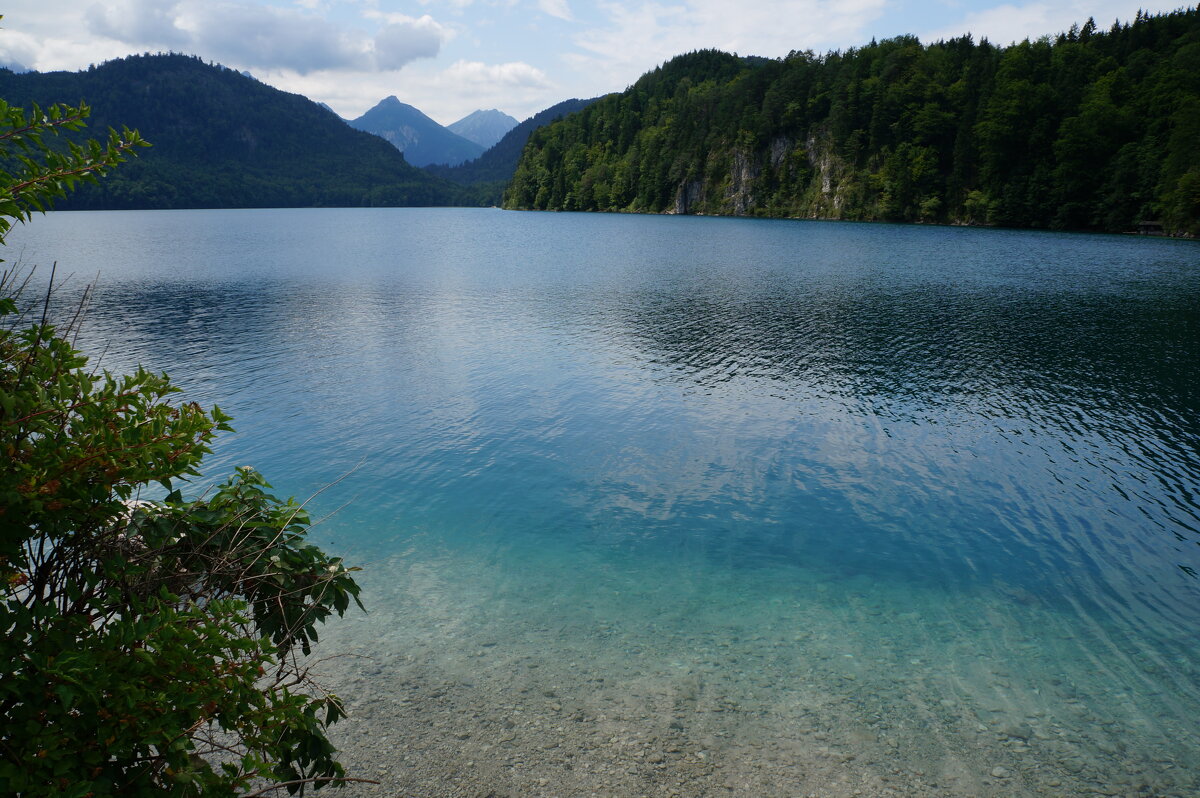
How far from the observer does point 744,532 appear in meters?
16.8

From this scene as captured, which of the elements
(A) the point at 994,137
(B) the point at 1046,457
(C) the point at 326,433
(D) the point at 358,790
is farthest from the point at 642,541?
(A) the point at 994,137

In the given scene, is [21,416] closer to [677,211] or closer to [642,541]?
[642,541]

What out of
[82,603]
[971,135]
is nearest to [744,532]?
[82,603]

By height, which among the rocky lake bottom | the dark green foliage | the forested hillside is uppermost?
the forested hillside

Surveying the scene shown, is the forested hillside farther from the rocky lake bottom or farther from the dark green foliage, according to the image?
the dark green foliage

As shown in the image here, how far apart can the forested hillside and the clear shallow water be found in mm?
90794

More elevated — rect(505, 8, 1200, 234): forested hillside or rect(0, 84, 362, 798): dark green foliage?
rect(505, 8, 1200, 234): forested hillside

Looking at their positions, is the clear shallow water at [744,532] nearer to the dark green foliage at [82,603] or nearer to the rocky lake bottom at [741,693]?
the rocky lake bottom at [741,693]

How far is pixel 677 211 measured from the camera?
19938 cm

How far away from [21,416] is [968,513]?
1932cm

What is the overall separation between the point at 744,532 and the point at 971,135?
499 feet

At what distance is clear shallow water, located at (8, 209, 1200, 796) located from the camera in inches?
381

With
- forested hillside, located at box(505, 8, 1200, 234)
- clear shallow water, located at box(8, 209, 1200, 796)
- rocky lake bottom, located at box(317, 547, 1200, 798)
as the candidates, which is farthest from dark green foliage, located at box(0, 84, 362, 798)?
forested hillside, located at box(505, 8, 1200, 234)

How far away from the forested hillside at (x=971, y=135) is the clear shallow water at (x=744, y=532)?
9079cm
